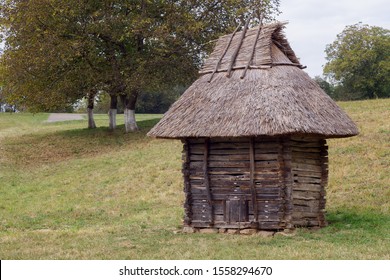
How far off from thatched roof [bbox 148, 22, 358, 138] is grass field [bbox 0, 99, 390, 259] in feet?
8.69

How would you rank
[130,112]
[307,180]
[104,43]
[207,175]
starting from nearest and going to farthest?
1. [207,175]
2. [307,180]
3. [104,43]
4. [130,112]

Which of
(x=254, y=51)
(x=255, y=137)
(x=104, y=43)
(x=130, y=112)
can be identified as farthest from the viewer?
(x=130, y=112)

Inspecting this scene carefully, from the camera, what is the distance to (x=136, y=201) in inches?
949

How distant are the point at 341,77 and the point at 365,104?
1107 inches

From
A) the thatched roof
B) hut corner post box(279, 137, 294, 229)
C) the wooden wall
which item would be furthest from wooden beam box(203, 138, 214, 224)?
hut corner post box(279, 137, 294, 229)

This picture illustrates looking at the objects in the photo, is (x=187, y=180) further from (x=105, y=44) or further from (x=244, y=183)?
(x=105, y=44)

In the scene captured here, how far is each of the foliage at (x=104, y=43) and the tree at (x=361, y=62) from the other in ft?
84.4

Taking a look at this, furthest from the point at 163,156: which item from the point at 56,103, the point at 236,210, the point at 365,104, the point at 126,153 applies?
the point at 236,210

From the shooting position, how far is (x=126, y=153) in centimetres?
3359

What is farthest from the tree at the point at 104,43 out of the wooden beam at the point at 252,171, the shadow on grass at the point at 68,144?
the wooden beam at the point at 252,171

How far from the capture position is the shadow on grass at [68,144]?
115 ft

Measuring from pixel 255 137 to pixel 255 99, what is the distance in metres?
0.95

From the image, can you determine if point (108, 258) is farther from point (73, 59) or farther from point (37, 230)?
point (73, 59)

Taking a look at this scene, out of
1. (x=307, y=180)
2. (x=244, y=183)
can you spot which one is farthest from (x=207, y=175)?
(x=307, y=180)
